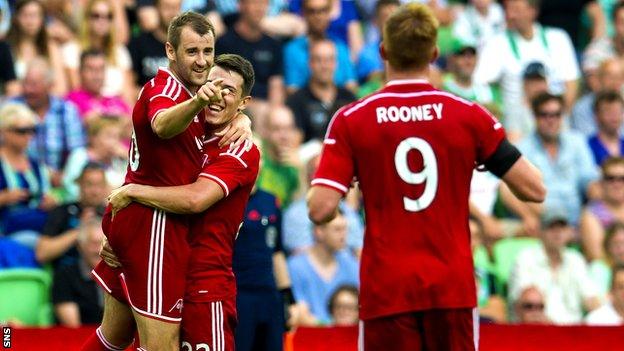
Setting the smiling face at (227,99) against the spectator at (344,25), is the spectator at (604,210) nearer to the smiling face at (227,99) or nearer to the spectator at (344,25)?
the spectator at (344,25)

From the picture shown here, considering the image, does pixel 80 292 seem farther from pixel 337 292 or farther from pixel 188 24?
pixel 188 24

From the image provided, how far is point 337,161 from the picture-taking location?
260 inches

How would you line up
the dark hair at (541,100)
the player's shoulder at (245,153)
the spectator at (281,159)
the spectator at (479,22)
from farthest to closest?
the spectator at (479,22) → the dark hair at (541,100) → the spectator at (281,159) → the player's shoulder at (245,153)

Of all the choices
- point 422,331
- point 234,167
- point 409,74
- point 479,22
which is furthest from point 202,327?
point 479,22

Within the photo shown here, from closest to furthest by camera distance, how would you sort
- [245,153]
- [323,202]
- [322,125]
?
[323,202] < [245,153] < [322,125]

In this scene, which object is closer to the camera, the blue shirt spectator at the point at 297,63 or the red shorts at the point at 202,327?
the red shorts at the point at 202,327

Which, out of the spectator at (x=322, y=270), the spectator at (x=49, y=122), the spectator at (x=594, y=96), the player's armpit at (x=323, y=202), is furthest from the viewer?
the spectator at (x=594, y=96)

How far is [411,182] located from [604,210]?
721cm

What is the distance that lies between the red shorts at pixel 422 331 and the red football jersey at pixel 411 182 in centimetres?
5

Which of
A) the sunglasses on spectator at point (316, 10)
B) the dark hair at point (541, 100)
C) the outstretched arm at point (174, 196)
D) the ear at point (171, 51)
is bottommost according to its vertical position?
the outstretched arm at point (174, 196)

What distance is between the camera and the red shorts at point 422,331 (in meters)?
6.63

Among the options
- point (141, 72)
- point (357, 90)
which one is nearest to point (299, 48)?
point (357, 90)

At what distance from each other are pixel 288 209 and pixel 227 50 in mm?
2177

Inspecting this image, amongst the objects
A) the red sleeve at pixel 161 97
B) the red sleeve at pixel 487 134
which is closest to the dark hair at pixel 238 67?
the red sleeve at pixel 161 97
